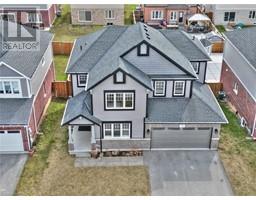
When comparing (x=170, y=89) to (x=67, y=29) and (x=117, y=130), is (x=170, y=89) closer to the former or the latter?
(x=117, y=130)

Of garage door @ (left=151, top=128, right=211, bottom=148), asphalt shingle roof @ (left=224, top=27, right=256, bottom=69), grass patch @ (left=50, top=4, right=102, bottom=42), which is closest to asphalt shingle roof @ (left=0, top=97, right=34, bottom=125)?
garage door @ (left=151, top=128, right=211, bottom=148)

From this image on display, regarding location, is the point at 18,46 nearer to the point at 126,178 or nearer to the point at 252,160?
the point at 126,178

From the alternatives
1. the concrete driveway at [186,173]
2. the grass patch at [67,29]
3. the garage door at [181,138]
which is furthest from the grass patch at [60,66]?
the concrete driveway at [186,173]

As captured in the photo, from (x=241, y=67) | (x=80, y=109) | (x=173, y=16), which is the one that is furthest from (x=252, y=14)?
(x=80, y=109)

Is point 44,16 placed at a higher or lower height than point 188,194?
higher

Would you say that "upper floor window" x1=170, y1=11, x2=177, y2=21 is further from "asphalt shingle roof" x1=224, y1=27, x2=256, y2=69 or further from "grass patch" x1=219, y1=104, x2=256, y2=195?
"grass patch" x1=219, y1=104, x2=256, y2=195

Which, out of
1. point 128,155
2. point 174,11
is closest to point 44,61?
point 128,155
